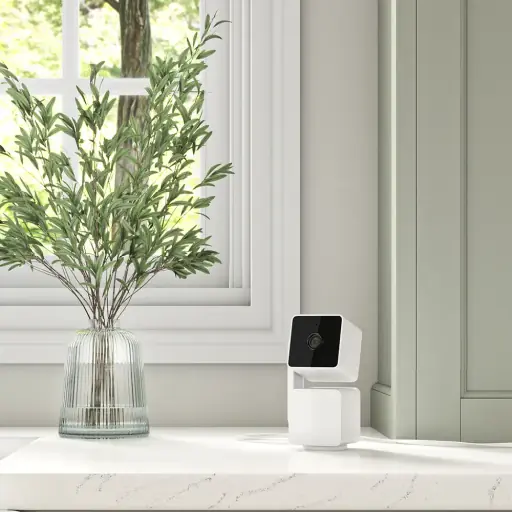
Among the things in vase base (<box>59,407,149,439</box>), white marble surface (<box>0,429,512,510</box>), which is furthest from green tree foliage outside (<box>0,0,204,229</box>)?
white marble surface (<box>0,429,512,510</box>)

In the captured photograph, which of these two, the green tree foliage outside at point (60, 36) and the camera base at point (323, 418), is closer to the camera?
the camera base at point (323, 418)

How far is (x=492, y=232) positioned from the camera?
162 cm

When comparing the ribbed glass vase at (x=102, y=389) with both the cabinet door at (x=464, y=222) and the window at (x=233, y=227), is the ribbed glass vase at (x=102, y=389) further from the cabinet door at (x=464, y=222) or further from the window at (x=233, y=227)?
the cabinet door at (x=464, y=222)

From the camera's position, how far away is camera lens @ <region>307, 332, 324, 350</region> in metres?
1.50

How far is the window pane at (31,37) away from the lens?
2.07m

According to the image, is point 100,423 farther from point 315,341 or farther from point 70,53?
point 70,53

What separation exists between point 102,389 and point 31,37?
0.88 m

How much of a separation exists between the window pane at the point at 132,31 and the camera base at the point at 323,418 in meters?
0.94

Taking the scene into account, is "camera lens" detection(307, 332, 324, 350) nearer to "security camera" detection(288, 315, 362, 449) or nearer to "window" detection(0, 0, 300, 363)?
"security camera" detection(288, 315, 362, 449)

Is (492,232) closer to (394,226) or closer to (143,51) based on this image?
(394,226)

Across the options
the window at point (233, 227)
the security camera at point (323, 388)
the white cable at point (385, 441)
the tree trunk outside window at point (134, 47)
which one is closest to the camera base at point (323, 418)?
the security camera at point (323, 388)

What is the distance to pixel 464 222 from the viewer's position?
5.33ft

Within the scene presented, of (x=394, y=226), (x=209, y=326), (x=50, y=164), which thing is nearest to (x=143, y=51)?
(x=50, y=164)

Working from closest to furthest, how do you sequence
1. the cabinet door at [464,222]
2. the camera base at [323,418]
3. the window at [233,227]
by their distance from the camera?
the camera base at [323,418] < the cabinet door at [464,222] < the window at [233,227]
